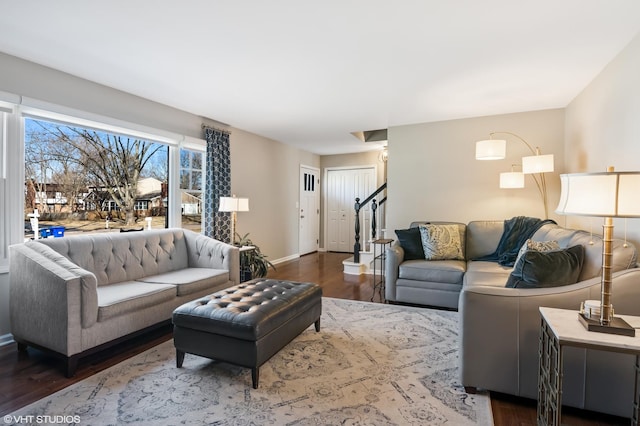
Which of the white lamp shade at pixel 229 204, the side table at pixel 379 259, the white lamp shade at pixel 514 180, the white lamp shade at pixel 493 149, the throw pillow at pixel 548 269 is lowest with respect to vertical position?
the side table at pixel 379 259

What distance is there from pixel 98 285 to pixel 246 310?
163cm

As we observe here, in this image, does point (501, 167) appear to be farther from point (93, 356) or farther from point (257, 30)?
point (93, 356)

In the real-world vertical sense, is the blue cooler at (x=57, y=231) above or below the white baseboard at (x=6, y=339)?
above

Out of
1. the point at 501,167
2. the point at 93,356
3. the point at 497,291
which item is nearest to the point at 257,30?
the point at 497,291

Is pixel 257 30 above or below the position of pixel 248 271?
above

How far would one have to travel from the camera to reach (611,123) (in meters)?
2.78

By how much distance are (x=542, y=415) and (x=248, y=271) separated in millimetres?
3454

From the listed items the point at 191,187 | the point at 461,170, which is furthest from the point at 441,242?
the point at 191,187

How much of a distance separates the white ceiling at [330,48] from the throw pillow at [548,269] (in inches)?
61.5

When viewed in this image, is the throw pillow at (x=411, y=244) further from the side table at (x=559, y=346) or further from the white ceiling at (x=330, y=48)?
the side table at (x=559, y=346)

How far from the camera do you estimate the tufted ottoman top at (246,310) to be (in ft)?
6.72

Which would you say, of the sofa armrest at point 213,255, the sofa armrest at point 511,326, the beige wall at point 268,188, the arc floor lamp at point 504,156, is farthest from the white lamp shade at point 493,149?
the beige wall at point 268,188

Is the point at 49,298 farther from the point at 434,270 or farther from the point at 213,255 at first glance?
the point at 434,270

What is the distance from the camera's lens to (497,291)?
6.36 ft
